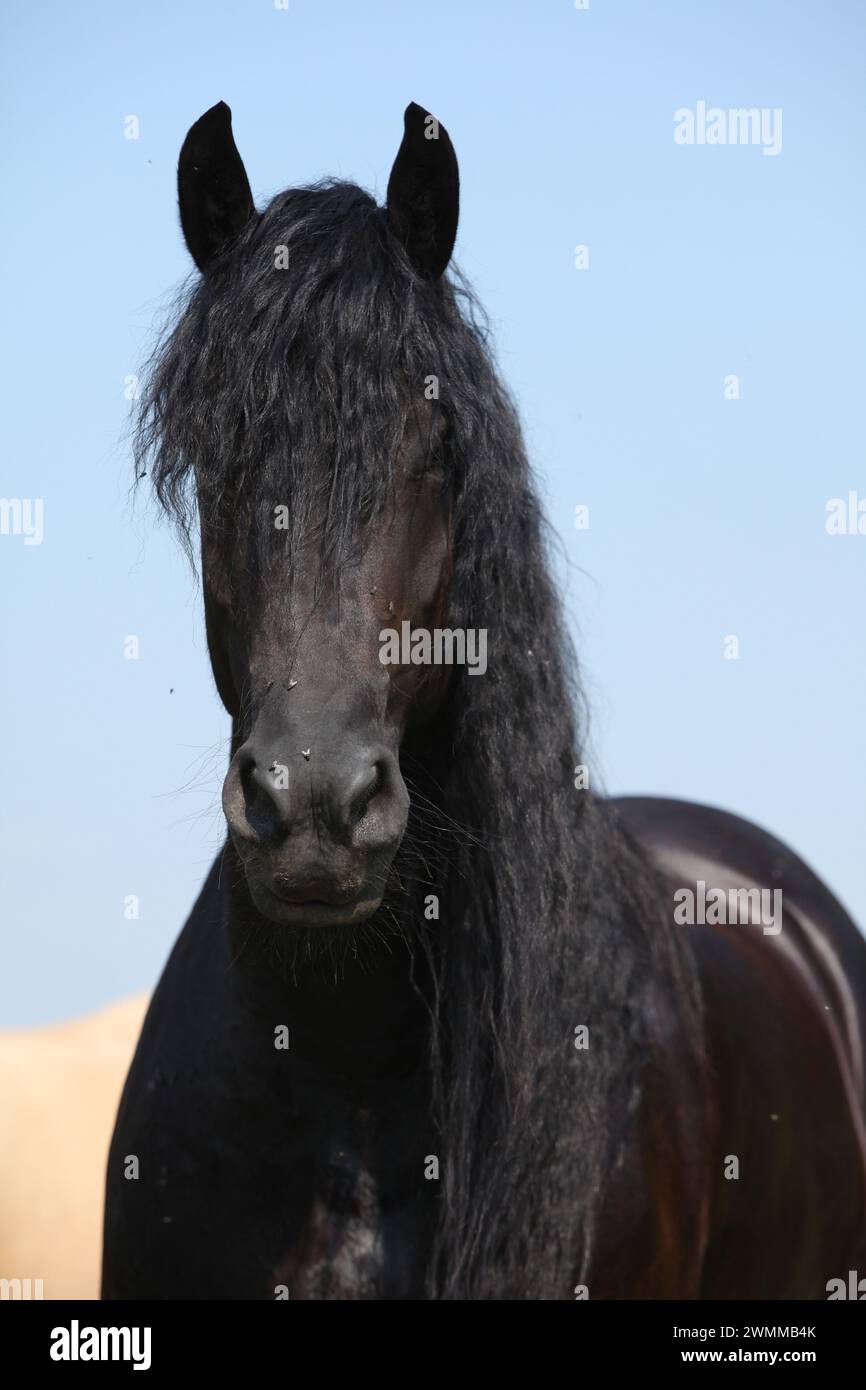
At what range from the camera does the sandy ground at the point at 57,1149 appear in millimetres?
10914

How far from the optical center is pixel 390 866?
8.57ft

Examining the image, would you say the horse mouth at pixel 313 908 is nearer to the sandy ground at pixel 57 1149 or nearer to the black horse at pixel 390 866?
the black horse at pixel 390 866

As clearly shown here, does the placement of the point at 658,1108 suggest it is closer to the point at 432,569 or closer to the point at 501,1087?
the point at 501,1087

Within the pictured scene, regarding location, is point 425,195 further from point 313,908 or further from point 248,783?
point 313,908

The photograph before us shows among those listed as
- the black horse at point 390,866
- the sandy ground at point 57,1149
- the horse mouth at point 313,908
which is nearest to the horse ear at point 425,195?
the black horse at point 390,866

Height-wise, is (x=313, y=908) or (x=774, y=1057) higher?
(x=313, y=908)

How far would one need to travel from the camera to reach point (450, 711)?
9.66 feet

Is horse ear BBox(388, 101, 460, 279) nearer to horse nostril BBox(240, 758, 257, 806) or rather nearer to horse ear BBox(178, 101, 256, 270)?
horse ear BBox(178, 101, 256, 270)

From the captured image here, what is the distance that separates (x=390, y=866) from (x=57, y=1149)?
10.2m

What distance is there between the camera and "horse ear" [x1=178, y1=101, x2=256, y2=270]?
3.00m

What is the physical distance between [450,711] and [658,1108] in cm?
103

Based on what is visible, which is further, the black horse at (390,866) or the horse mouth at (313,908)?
the black horse at (390,866)

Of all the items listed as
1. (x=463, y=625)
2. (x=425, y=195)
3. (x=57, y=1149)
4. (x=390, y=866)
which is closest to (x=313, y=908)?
(x=390, y=866)
